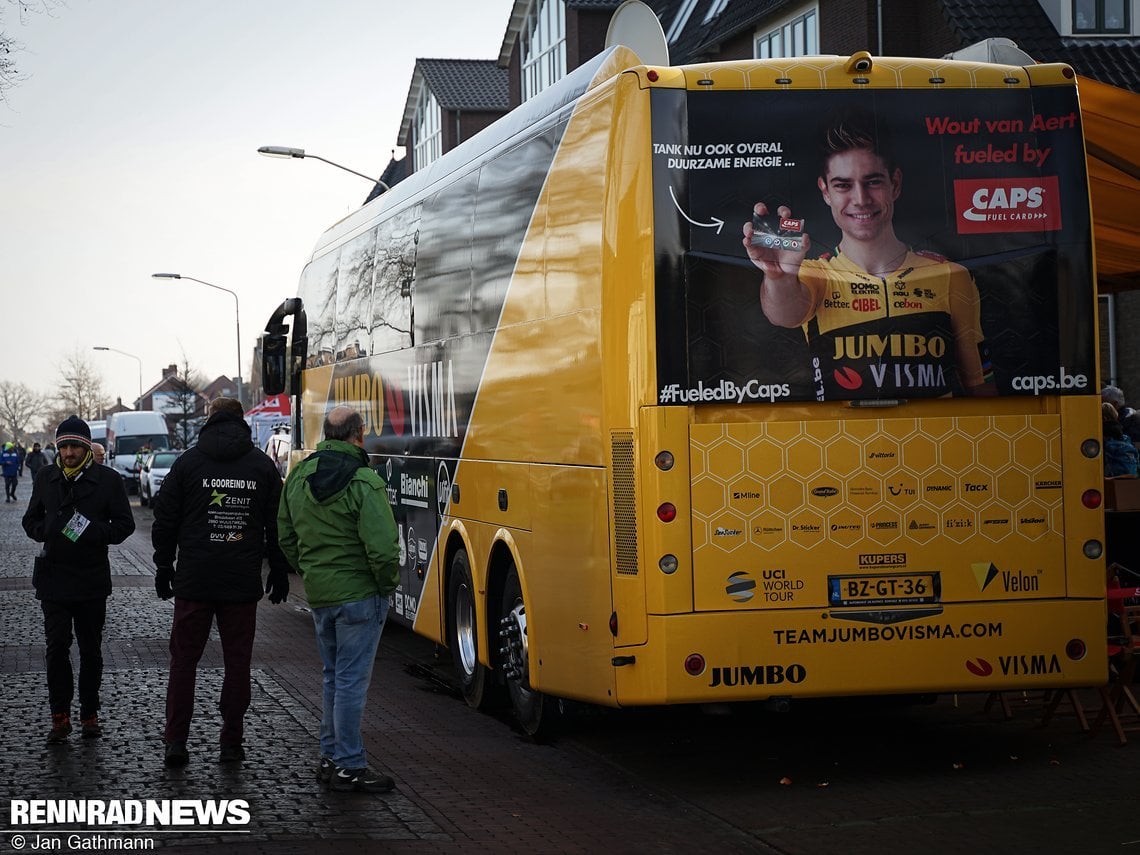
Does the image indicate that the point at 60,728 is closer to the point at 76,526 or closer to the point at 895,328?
the point at 76,526

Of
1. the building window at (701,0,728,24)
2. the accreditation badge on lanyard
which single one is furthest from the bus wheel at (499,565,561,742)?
the building window at (701,0,728,24)

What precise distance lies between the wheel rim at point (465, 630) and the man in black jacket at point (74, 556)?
2.31 metres

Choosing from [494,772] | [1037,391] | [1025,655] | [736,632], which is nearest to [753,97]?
[1037,391]

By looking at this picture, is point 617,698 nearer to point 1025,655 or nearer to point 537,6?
point 1025,655

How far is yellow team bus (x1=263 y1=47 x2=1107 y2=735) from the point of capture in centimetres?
754

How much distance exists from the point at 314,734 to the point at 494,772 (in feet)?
4.95

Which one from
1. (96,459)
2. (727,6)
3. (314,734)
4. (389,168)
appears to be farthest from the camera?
(389,168)

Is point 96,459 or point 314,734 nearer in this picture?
point 314,734

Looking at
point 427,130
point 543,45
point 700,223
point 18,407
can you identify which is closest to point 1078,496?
point 700,223

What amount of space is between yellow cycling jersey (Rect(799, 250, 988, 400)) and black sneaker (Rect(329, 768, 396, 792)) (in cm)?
295

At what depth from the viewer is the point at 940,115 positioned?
7.88 m

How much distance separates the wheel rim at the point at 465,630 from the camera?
10.5m

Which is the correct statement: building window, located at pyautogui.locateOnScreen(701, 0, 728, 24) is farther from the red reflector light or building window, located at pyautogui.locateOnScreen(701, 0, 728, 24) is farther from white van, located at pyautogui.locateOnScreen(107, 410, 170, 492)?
white van, located at pyautogui.locateOnScreen(107, 410, 170, 492)

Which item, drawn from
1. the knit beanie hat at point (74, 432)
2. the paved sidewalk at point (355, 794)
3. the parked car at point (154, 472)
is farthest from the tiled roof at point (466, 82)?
the knit beanie hat at point (74, 432)
